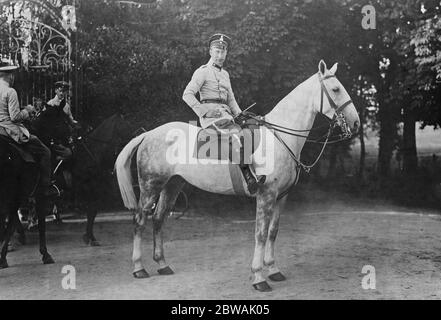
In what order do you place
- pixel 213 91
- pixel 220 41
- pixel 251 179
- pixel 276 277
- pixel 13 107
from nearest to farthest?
pixel 251 179, pixel 276 277, pixel 220 41, pixel 213 91, pixel 13 107

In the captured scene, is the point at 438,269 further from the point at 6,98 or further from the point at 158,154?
the point at 6,98

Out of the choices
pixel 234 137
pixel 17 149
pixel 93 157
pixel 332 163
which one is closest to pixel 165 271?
pixel 234 137

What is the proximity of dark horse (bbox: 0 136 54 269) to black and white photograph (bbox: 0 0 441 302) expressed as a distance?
20 millimetres

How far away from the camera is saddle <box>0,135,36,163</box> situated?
7395 mm

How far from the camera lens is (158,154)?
6.88 metres

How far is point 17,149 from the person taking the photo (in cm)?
745

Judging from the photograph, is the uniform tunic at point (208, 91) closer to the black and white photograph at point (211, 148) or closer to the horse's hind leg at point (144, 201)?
the black and white photograph at point (211, 148)

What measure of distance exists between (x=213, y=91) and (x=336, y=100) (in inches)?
62.3

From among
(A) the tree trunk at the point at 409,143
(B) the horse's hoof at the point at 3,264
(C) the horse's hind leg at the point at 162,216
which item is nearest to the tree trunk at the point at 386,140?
(A) the tree trunk at the point at 409,143

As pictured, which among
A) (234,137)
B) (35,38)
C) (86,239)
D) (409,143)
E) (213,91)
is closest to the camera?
(234,137)

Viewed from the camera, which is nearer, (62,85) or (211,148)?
(211,148)

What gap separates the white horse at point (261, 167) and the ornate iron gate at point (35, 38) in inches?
138

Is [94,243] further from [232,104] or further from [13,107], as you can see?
[232,104]

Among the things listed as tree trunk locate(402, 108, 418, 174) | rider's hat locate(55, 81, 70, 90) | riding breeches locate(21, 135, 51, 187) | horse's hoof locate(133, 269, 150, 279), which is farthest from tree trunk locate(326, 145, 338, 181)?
horse's hoof locate(133, 269, 150, 279)
